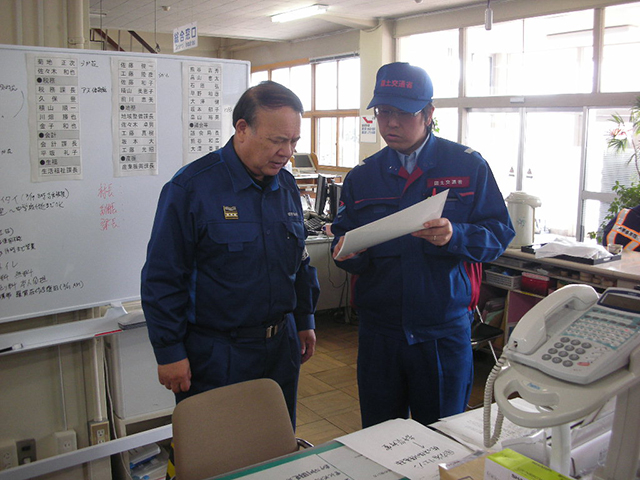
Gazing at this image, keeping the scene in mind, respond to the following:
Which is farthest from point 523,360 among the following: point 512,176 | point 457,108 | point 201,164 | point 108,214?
point 457,108

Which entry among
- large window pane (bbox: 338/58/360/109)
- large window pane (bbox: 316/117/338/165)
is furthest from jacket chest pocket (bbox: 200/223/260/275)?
large window pane (bbox: 316/117/338/165)

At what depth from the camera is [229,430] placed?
1.51 meters

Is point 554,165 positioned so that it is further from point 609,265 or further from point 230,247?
point 230,247

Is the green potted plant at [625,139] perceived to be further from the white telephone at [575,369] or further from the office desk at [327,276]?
the white telephone at [575,369]

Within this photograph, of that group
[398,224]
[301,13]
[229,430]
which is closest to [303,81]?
[301,13]

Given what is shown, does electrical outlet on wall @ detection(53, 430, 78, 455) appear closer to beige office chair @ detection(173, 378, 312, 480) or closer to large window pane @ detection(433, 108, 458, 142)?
beige office chair @ detection(173, 378, 312, 480)

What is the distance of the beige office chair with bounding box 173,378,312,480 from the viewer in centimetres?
144

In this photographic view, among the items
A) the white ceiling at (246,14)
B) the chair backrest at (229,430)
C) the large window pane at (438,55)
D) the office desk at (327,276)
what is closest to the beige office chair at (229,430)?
the chair backrest at (229,430)

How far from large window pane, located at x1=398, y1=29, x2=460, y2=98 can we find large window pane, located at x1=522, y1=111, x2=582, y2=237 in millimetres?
1515

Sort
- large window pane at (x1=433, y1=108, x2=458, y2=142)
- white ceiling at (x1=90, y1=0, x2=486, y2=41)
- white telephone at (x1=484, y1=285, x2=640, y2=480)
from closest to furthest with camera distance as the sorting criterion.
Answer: white telephone at (x1=484, y1=285, x2=640, y2=480) → white ceiling at (x1=90, y1=0, x2=486, y2=41) → large window pane at (x1=433, y1=108, x2=458, y2=142)

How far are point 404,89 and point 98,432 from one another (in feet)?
6.06

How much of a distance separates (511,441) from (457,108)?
732 centimetres

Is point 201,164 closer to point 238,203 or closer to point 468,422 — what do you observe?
point 238,203

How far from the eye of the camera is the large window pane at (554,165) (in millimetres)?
6773
